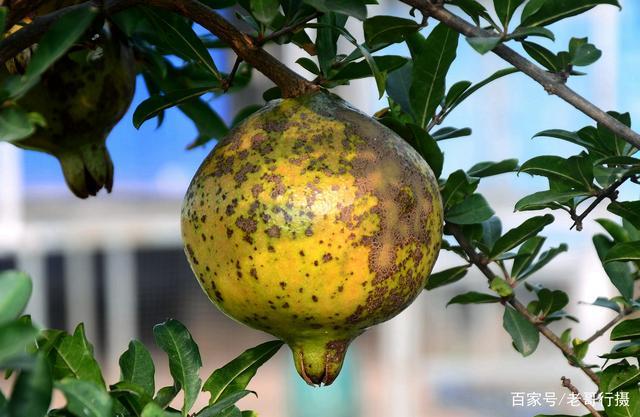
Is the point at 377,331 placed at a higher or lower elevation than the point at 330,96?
higher

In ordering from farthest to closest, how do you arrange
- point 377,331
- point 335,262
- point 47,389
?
point 377,331, point 335,262, point 47,389

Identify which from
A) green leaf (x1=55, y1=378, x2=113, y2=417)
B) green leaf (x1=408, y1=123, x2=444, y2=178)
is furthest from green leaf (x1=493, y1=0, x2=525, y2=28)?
green leaf (x1=55, y1=378, x2=113, y2=417)

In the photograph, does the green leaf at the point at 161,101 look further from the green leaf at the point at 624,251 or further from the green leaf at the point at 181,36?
the green leaf at the point at 624,251

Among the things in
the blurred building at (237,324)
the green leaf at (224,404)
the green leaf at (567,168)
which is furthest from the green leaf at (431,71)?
the blurred building at (237,324)

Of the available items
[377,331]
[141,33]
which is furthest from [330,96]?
[377,331]

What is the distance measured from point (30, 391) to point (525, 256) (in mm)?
661

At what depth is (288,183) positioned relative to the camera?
0.64 metres

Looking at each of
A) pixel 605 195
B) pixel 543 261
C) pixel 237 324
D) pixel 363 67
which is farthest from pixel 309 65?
pixel 237 324

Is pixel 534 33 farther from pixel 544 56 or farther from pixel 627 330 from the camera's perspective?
pixel 627 330

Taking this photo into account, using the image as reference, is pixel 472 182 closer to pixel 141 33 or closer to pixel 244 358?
pixel 244 358

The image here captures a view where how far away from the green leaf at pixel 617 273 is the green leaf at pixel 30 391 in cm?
66

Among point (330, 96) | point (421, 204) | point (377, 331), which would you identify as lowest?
point (421, 204)

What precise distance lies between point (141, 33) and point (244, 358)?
0.40 metres

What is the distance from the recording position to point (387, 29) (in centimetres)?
71
